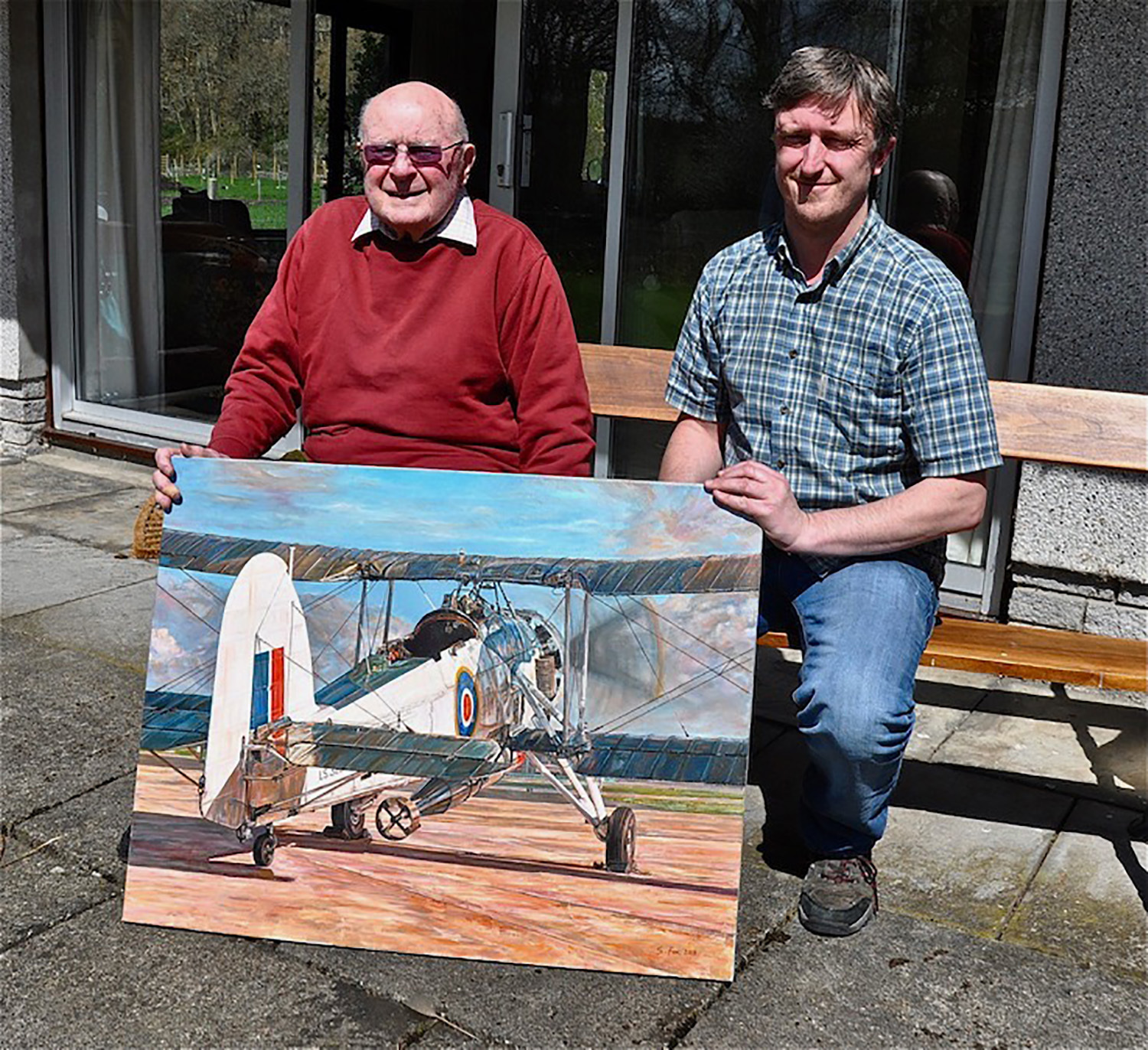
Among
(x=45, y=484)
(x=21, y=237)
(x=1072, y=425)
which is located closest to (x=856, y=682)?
(x=1072, y=425)

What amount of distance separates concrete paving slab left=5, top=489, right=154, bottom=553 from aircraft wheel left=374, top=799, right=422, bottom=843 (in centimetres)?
304

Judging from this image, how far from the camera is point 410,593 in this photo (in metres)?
2.49

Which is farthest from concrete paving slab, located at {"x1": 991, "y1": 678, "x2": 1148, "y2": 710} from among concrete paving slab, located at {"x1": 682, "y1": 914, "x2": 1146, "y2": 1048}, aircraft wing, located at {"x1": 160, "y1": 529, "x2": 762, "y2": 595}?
aircraft wing, located at {"x1": 160, "y1": 529, "x2": 762, "y2": 595}

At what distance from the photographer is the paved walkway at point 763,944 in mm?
2348

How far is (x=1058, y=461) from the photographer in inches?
122

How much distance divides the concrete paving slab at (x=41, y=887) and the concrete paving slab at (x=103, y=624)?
1063mm

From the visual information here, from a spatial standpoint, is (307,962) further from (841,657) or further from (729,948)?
(841,657)

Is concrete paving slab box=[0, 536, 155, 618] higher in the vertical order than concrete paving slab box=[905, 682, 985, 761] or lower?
lower

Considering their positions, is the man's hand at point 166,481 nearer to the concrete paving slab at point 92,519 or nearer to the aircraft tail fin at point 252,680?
the aircraft tail fin at point 252,680

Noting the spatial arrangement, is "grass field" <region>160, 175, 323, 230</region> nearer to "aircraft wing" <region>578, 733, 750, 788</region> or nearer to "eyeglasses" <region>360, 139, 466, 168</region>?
"eyeglasses" <region>360, 139, 466, 168</region>

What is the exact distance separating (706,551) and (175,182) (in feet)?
16.5

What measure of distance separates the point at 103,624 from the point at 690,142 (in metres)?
2.76

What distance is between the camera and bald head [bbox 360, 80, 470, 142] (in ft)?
9.16

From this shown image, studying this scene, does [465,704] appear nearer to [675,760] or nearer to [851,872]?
[675,760]
